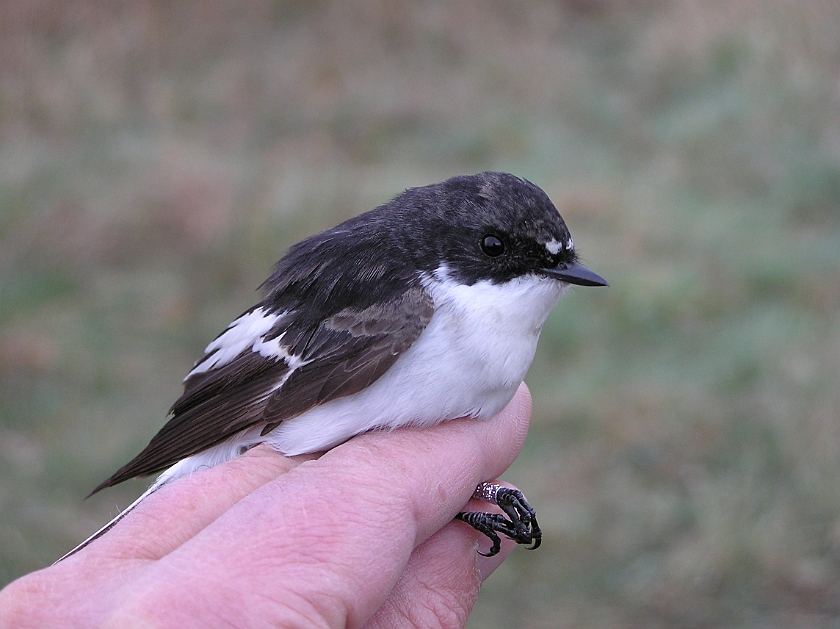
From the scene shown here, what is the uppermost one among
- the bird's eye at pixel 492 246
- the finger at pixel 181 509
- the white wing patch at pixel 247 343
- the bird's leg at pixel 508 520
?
the bird's eye at pixel 492 246

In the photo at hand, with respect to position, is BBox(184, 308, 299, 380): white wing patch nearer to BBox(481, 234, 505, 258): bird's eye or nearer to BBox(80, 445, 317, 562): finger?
BBox(80, 445, 317, 562): finger

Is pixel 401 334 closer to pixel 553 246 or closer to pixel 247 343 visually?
pixel 553 246

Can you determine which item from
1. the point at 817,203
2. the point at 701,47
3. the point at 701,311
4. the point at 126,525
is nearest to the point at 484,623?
the point at 126,525

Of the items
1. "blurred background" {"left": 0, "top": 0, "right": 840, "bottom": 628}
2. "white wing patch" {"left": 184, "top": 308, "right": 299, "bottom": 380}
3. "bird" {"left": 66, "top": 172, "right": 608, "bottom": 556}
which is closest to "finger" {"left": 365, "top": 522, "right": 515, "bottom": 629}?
"bird" {"left": 66, "top": 172, "right": 608, "bottom": 556}

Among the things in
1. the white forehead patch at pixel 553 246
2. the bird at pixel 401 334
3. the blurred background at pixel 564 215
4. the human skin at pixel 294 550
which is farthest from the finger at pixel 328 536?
the blurred background at pixel 564 215

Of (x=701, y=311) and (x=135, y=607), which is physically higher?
(x=701, y=311)

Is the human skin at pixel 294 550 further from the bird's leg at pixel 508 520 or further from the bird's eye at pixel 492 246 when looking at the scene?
the bird's eye at pixel 492 246

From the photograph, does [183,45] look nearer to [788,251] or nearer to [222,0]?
[222,0]
